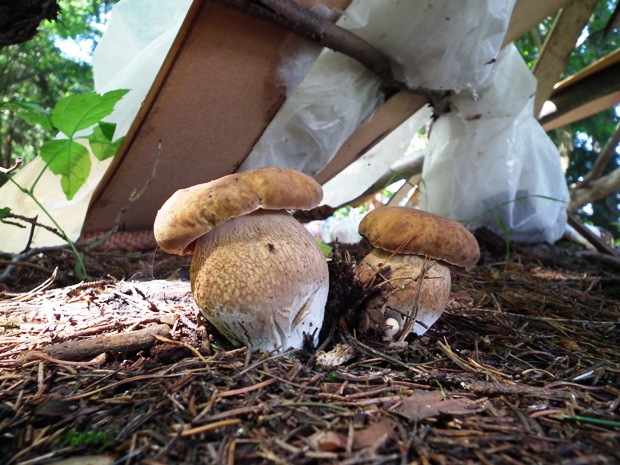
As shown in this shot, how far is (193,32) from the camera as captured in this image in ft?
6.92

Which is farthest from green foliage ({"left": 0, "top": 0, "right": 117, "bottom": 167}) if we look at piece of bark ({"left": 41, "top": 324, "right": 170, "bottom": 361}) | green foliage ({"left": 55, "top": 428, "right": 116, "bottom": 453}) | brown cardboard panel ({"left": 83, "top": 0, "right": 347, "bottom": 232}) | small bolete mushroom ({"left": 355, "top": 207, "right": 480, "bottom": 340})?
green foliage ({"left": 55, "top": 428, "right": 116, "bottom": 453})

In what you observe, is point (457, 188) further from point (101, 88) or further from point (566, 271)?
point (101, 88)

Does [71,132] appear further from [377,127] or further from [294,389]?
[377,127]

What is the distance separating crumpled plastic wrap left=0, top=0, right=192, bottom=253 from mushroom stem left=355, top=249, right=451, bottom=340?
1.84 metres

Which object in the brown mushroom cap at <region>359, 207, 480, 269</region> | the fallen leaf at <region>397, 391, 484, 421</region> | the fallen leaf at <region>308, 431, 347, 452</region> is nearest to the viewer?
the fallen leaf at <region>308, 431, 347, 452</region>

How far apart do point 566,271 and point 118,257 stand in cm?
330

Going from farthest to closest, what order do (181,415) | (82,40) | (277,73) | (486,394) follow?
(82,40) → (277,73) → (486,394) → (181,415)

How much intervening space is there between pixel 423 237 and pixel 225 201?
684mm

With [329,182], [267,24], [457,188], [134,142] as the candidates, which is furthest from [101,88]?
[457,188]

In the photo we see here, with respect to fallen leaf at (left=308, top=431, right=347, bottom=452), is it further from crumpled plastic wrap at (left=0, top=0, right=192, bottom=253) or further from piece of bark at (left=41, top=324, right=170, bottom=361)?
crumpled plastic wrap at (left=0, top=0, right=192, bottom=253)

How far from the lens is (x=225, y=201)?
1.22 metres

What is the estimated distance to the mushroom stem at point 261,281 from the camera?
128 centimetres

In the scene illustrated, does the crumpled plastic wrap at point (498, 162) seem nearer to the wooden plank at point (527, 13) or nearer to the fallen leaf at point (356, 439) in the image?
the wooden plank at point (527, 13)

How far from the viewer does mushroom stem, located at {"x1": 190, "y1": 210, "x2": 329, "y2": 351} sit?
1.28 meters
